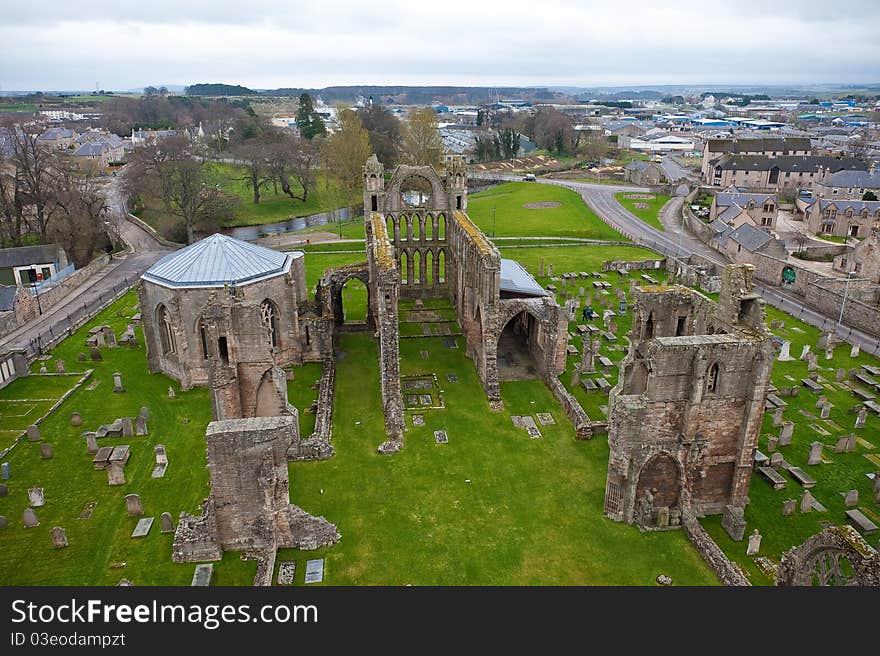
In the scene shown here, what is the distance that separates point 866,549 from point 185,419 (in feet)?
93.0

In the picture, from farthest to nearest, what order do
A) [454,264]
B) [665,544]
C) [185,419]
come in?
[454,264]
[185,419]
[665,544]

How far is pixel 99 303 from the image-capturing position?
4744 cm

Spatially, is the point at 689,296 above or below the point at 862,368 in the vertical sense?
above

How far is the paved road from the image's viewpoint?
4066cm

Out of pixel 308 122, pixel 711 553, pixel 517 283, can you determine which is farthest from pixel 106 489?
pixel 308 122

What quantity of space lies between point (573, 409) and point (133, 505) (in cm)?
1993

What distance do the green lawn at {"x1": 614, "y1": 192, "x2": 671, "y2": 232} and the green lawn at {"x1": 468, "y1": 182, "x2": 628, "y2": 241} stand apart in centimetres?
650

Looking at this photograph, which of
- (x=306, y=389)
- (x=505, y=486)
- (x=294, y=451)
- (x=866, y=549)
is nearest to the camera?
(x=866, y=549)

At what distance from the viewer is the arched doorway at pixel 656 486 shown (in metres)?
22.3

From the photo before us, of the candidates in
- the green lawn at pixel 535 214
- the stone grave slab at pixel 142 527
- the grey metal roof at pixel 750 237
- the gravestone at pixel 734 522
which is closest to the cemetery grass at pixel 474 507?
the gravestone at pixel 734 522

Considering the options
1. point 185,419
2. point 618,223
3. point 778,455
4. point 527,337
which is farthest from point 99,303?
point 618,223

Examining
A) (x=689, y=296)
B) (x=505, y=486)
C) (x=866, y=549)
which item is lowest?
(x=505, y=486)

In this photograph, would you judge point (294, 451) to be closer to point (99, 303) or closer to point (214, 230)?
point (99, 303)

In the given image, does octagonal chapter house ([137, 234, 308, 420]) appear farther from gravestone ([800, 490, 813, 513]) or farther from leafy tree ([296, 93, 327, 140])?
leafy tree ([296, 93, 327, 140])
